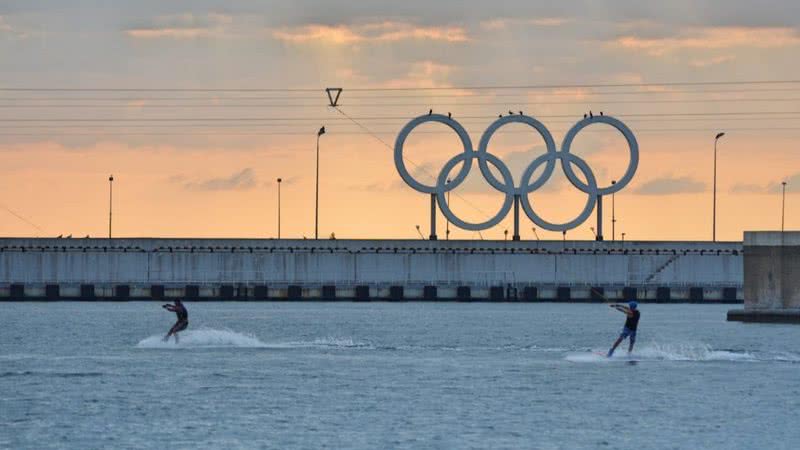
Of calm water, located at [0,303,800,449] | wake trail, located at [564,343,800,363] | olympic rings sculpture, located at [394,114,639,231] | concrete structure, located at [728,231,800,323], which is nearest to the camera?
calm water, located at [0,303,800,449]

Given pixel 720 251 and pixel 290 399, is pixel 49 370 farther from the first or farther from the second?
pixel 720 251

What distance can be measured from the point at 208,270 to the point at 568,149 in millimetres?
32382

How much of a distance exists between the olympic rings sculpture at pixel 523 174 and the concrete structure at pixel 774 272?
5301cm

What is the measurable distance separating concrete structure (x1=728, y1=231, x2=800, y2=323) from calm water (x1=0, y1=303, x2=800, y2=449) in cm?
141

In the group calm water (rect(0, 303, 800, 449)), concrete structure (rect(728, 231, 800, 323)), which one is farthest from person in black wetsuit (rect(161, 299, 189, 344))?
concrete structure (rect(728, 231, 800, 323))

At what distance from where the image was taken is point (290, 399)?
66.7 meters

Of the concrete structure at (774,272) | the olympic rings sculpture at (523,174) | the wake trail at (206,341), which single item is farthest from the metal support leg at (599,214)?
the wake trail at (206,341)

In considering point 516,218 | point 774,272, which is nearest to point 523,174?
point 516,218

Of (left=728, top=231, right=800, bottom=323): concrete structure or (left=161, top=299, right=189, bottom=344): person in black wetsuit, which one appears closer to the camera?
(left=161, top=299, right=189, bottom=344): person in black wetsuit

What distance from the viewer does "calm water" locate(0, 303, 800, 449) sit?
189 feet

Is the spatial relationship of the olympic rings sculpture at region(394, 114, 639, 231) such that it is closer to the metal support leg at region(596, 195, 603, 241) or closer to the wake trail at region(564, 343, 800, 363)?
the metal support leg at region(596, 195, 603, 241)

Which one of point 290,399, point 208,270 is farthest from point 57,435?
point 208,270

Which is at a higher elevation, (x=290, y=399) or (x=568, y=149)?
(x=568, y=149)

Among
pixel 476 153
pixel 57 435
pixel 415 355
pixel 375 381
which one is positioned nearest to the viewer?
pixel 57 435
